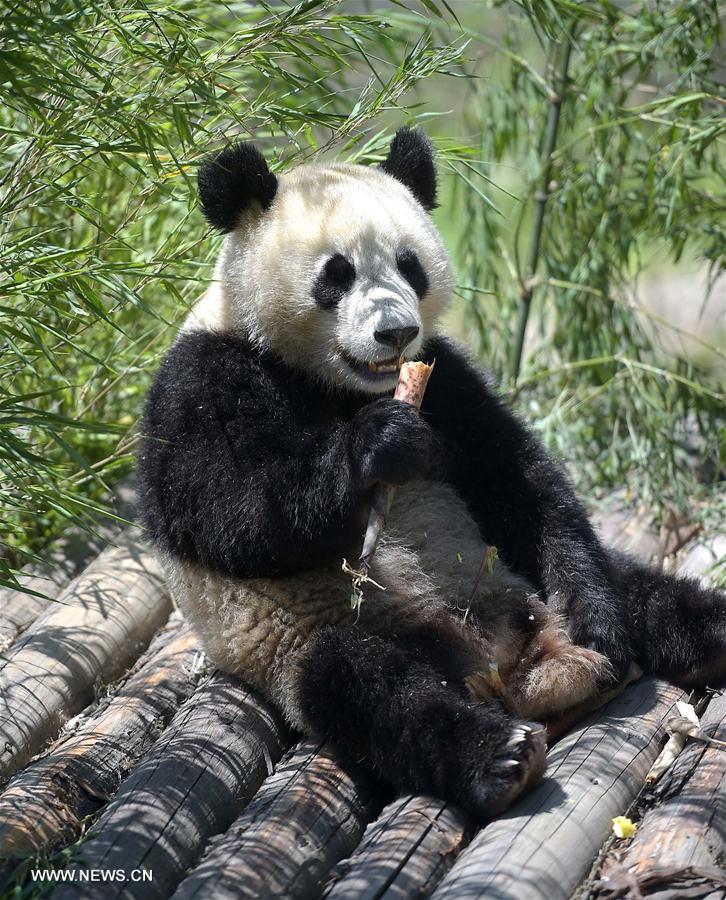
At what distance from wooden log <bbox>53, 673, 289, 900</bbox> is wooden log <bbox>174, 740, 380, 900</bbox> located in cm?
7

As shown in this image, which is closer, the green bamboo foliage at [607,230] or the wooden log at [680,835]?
the wooden log at [680,835]

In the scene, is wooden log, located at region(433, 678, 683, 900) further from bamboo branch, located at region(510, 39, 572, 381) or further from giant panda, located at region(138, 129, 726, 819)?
bamboo branch, located at region(510, 39, 572, 381)

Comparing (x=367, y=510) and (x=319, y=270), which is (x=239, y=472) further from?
(x=319, y=270)

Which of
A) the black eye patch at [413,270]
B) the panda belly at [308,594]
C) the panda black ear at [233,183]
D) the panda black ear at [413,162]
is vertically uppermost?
the panda black ear at [233,183]

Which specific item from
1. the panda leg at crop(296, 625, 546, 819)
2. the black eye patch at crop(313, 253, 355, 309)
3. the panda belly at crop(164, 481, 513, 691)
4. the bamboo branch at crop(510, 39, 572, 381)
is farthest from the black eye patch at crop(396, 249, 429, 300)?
the bamboo branch at crop(510, 39, 572, 381)

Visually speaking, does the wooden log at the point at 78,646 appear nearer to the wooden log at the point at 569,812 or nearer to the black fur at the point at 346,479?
the black fur at the point at 346,479

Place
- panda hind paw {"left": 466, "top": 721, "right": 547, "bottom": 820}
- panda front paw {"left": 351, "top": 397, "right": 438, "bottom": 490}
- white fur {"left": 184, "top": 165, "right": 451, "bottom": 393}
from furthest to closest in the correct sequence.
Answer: white fur {"left": 184, "top": 165, "right": 451, "bottom": 393}, panda front paw {"left": 351, "top": 397, "right": 438, "bottom": 490}, panda hind paw {"left": 466, "top": 721, "right": 547, "bottom": 820}

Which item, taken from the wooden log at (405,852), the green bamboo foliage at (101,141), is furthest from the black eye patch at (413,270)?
the wooden log at (405,852)

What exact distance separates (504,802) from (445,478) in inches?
43.6

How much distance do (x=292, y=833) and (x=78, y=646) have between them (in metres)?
1.19

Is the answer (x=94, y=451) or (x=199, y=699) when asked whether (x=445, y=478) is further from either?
(x=94, y=451)

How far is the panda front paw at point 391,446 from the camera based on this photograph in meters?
2.68

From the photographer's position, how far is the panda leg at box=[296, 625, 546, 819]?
8.00ft

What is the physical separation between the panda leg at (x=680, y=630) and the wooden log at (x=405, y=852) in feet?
2.84
